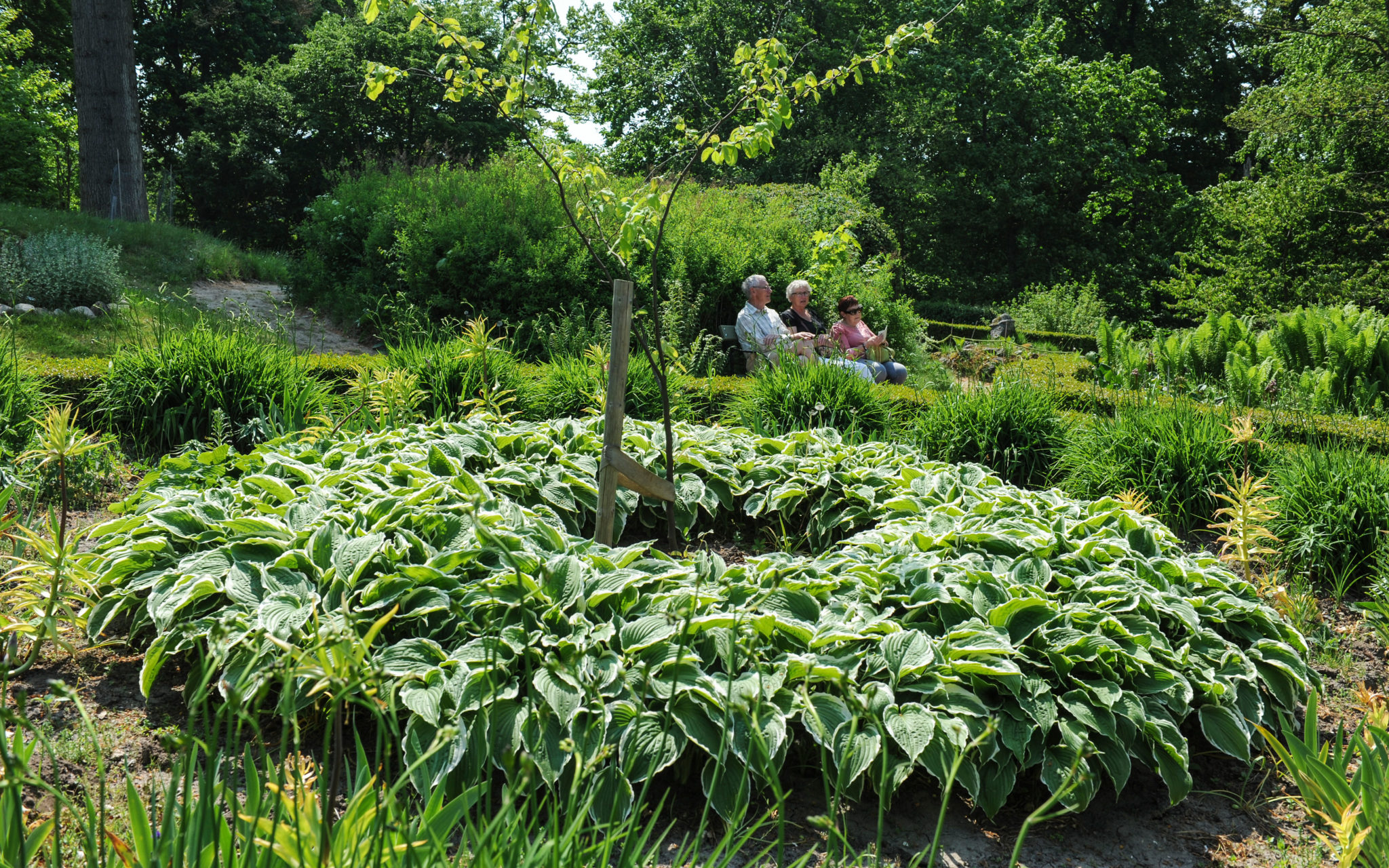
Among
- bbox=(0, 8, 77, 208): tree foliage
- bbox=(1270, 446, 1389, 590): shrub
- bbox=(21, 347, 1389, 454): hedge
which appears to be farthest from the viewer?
bbox=(0, 8, 77, 208): tree foliage

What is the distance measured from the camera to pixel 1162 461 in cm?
457

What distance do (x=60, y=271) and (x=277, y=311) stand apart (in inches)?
73.5

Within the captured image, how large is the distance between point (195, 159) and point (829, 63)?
53.0 feet

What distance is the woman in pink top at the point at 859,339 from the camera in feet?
24.3

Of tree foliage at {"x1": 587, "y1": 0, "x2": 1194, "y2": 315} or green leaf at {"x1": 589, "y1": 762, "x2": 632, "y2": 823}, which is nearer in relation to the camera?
green leaf at {"x1": 589, "y1": 762, "x2": 632, "y2": 823}

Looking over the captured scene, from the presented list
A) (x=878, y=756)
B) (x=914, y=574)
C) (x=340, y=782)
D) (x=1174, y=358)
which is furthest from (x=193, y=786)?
(x=1174, y=358)

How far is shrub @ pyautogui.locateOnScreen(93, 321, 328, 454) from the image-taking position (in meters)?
4.71

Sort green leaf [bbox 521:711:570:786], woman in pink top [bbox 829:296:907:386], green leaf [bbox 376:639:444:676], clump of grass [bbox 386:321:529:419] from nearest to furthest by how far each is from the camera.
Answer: green leaf [bbox 521:711:570:786]
green leaf [bbox 376:639:444:676]
clump of grass [bbox 386:321:529:419]
woman in pink top [bbox 829:296:907:386]

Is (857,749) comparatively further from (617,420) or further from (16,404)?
(16,404)

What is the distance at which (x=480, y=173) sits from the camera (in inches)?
435

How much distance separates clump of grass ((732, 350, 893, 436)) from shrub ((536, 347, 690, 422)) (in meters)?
0.46

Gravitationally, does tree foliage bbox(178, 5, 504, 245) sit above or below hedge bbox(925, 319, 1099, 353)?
above

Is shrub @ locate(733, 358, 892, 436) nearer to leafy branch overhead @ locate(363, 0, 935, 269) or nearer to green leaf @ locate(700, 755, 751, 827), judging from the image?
leafy branch overhead @ locate(363, 0, 935, 269)

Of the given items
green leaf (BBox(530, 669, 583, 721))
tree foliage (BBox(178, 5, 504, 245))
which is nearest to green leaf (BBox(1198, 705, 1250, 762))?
green leaf (BBox(530, 669, 583, 721))
